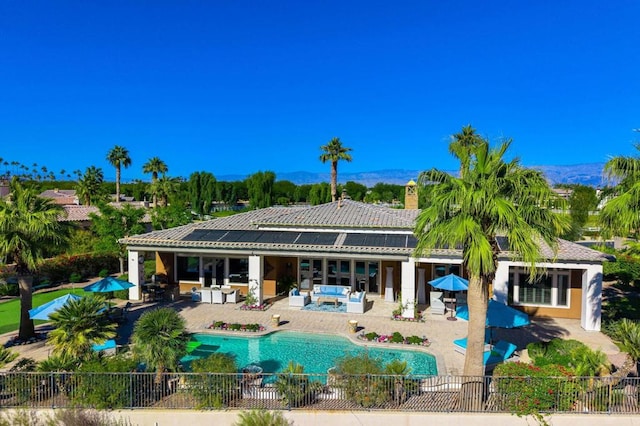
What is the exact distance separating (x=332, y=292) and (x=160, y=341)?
40.6 ft

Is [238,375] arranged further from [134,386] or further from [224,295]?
[224,295]

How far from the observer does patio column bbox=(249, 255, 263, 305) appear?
72.2 ft

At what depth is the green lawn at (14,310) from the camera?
18844mm

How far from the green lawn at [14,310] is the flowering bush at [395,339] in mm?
15172

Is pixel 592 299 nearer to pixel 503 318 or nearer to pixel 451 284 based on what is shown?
pixel 451 284

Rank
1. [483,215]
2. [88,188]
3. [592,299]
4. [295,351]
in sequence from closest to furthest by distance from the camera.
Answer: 1. [483,215]
2. [295,351]
3. [592,299]
4. [88,188]

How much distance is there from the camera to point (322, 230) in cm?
2434

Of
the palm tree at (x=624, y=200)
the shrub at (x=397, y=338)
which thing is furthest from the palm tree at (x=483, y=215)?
the shrub at (x=397, y=338)

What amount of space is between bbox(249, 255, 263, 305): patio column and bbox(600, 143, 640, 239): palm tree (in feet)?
50.5

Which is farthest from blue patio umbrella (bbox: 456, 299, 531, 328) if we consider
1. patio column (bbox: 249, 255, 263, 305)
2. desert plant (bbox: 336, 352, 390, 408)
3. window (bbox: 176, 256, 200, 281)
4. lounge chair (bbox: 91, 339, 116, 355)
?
window (bbox: 176, 256, 200, 281)

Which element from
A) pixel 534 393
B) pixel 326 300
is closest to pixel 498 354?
pixel 534 393

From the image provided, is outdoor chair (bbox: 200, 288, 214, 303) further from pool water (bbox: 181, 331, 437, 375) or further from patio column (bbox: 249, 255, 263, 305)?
pool water (bbox: 181, 331, 437, 375)

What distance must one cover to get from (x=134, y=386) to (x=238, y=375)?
266 centimetres

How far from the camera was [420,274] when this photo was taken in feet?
75.3
